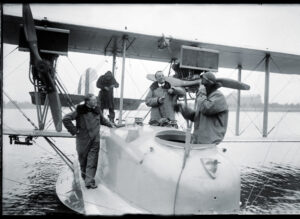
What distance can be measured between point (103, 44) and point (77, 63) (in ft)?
3.79

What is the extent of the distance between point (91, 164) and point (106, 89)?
2.97 m

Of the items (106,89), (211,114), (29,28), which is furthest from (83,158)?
(29,28)

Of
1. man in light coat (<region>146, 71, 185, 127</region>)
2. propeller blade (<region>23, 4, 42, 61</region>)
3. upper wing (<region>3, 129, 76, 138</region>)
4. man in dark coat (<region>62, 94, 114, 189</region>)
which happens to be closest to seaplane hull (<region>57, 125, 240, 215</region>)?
man in dark coat (<region>62, 94, 114, 189</region>)

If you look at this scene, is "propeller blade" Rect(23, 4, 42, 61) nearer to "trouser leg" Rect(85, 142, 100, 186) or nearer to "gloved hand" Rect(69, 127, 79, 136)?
"gloved hand" Rect(69, 127, 79, 136)

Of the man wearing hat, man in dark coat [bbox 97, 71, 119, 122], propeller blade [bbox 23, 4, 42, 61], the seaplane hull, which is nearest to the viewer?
the seaplane hull

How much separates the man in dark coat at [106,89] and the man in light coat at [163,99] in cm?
182

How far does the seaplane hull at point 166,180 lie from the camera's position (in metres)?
3.74

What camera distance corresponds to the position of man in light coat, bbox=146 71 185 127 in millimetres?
6375

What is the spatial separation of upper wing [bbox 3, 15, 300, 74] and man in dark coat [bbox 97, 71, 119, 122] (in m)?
1.63

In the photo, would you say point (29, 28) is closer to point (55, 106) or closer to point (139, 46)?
point (55, 106)

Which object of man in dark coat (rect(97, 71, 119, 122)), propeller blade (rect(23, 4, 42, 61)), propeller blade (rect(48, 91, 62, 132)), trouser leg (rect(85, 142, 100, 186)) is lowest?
trouser leg (rect(85, 142, 100, 186))

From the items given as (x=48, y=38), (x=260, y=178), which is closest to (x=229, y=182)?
(x=48, y=38)

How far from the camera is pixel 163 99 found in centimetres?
631

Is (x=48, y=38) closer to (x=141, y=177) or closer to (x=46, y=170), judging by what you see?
(x=141, y=177)
